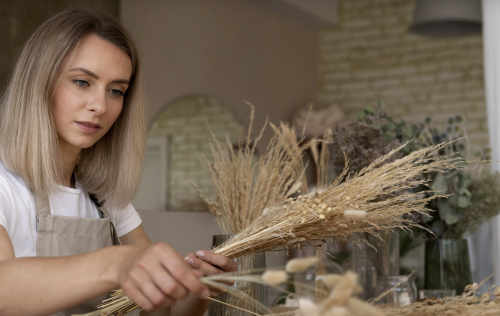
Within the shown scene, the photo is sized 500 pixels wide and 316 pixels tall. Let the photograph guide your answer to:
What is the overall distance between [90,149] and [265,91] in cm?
300

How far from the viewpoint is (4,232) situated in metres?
0.99

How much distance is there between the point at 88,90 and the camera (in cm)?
122

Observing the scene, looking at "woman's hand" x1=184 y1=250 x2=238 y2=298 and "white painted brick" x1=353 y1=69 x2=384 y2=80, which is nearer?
"woman's hand" x1=184 y1=250 x2=238 y2=298

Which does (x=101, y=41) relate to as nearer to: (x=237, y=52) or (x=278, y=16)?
(x=237, y=52)

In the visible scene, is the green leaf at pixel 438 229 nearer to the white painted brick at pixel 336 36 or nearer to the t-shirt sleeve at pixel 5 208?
the t-shirt sleeve at pixel 5 208

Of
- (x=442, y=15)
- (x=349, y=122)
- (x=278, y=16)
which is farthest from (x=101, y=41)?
(x=278, y=16)

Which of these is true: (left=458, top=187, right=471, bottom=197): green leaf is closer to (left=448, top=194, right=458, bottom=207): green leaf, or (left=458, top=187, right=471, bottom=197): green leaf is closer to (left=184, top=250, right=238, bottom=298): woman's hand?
(left=448, top=194, right=458, bottom=207): green leaf

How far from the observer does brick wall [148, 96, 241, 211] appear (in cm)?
339

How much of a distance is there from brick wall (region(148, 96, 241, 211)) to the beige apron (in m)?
2.00

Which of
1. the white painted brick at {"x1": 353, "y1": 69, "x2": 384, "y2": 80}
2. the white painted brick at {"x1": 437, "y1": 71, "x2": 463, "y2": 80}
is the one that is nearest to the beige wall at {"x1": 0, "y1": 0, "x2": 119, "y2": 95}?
the white painted brick at {"x1": 353, "y1": 69, "x2": 384, "y2": 80}

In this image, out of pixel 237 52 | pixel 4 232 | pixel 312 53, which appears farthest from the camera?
pixel 312 53

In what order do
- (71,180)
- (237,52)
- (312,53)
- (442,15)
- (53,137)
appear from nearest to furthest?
(53,137), (71,180), (442,15), (237,52), (312,53)

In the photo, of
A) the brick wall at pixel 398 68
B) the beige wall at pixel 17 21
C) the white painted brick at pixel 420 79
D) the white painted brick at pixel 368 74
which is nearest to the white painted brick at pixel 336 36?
the brick wall at pixel 398 68

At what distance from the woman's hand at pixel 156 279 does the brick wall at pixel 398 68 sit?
3.97m
